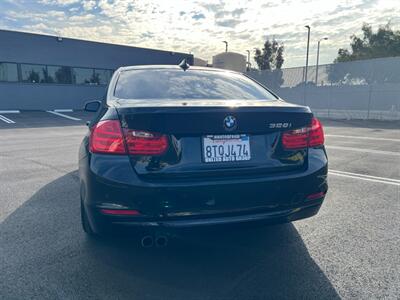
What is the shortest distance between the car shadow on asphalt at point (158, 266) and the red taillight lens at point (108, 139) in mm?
878

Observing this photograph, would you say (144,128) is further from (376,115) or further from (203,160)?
(376,115)

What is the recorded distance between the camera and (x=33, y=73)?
21.8m

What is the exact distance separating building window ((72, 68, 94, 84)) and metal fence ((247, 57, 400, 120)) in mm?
15733

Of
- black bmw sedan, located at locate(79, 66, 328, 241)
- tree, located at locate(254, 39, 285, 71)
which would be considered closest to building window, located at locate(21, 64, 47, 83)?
black bmw sedan, located at locate(79, 66, 328, 241)

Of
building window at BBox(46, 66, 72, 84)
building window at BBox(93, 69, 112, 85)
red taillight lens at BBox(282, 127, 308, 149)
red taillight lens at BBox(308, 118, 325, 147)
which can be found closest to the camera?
red taillight lens at BBox(282, 127, 308, 149)

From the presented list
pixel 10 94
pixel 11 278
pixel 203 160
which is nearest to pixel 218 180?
pixel 203 160

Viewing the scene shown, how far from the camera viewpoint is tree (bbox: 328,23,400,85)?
20422 mm

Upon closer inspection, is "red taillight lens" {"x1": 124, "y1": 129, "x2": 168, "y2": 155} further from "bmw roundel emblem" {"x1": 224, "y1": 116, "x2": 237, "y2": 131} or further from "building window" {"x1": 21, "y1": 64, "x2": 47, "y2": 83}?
"building window" {"x1": 21, "y1": 64, "x2": 47, "y2": 83}

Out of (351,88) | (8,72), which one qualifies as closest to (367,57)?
(351,88)

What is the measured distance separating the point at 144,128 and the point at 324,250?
6.24 feet

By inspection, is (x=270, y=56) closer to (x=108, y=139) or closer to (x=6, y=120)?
(x=6, y=120)

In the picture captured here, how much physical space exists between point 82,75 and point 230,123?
24.6 metres

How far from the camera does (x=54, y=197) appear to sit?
13.5 feet

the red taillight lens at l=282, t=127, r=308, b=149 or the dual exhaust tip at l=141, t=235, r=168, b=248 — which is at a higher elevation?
the red taillight lens at l=282, t=127, r=308, b=149
